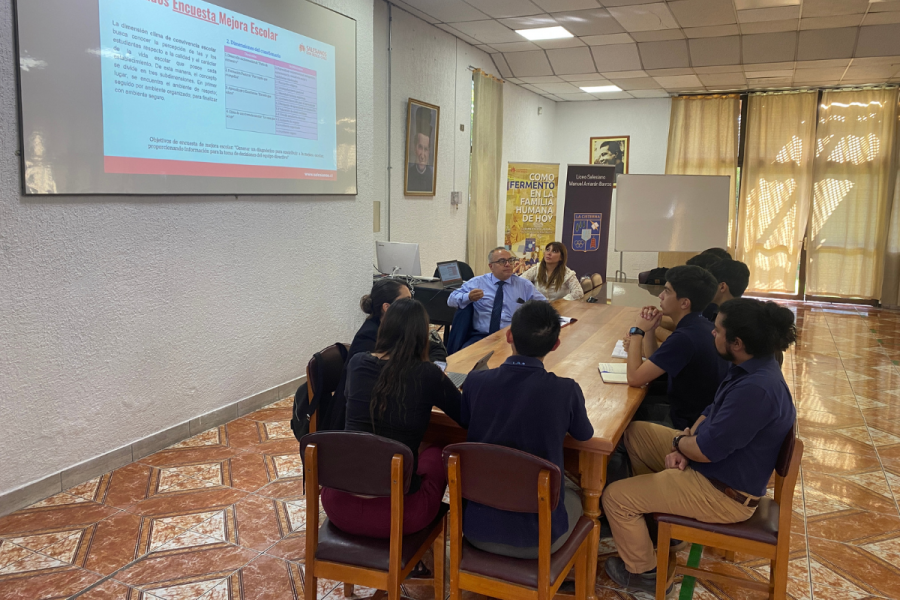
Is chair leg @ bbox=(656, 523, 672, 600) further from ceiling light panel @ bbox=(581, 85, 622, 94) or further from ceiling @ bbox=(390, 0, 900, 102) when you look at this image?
ceiling light panel @ bbox=(581, 85, 622, 94)

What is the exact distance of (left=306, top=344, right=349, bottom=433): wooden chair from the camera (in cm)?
242

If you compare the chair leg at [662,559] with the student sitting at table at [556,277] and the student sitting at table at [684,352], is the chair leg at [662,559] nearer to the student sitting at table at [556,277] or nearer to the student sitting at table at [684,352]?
the student sitting at table at [684,352]

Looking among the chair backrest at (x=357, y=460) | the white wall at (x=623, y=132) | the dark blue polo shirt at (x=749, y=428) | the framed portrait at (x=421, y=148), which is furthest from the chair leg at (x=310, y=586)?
the white wall at (x=623, y=132)

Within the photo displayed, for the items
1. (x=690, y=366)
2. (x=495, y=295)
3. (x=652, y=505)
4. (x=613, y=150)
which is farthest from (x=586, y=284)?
(x=613, y=150)

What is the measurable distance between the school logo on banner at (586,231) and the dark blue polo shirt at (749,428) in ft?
16.7

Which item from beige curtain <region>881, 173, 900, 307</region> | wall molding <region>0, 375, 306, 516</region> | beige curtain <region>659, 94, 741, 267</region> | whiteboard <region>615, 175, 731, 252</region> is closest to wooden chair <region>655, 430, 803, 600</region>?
wall molding <region>0, 375, 306, 516</region>

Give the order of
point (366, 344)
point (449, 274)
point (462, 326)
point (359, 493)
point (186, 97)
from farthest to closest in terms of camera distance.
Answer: point (449, 274) → point (462, 326) → point (186, 97) → point (366, 344) → point (359, 493)

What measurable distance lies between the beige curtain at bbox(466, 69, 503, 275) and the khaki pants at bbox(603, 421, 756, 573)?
5.51m

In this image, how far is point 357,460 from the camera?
73.0 inches

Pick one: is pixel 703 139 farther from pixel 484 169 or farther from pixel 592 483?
pixel 592 483

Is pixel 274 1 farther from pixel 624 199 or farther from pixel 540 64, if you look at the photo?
pixel 540 64

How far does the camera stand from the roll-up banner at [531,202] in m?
7.87

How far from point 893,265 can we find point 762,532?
879 cm

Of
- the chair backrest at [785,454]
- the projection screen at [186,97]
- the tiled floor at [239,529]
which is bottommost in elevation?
the tiled floor at [239,529]
